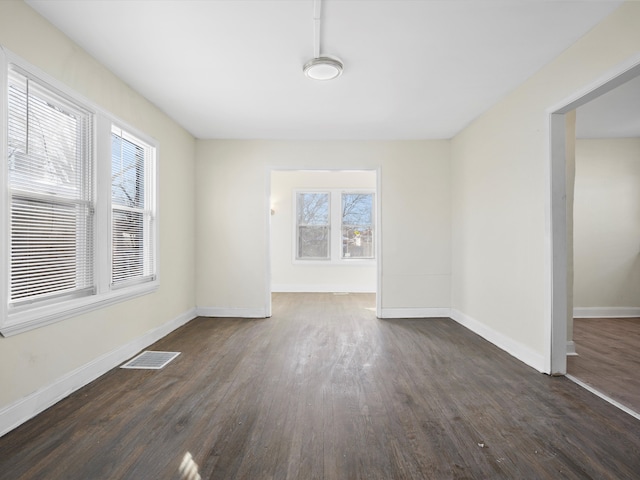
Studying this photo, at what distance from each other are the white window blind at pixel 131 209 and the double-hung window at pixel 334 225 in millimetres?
3999

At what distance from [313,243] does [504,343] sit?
4.64 metres

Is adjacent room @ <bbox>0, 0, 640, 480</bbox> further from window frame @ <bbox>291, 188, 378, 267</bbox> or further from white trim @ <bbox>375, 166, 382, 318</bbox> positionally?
window frame @ <bbox>291, 188, 378, 267</bbox>

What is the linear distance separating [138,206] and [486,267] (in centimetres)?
392

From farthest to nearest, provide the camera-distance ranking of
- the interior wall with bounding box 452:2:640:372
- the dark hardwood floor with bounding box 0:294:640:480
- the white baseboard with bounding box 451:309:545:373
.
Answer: the white baseboard with bounding box 451:309:545:373 < the interior wall with bounding box 452:2:640:372 < the dark hardwood floor with bounding box 0:294:640:480

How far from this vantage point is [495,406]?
2.30m

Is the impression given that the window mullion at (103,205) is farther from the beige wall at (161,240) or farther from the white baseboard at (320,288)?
the white baseboard at (320,288)

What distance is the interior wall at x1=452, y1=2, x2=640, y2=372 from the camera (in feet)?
7.83

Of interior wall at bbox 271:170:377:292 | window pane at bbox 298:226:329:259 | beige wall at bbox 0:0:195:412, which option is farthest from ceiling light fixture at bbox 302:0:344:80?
window pane at bbox 298:226:329:259

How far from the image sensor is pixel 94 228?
2.76 metres

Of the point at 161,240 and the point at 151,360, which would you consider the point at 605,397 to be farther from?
the point at 161,240

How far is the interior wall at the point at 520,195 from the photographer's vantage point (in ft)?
7.83

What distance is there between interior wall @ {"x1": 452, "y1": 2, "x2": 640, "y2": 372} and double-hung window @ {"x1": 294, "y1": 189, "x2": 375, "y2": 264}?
10.2 feet

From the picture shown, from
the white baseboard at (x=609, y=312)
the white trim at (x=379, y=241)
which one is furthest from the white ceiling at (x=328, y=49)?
the white baseboard at (x=609, y=312)

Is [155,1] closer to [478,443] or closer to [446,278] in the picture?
[478,443]
